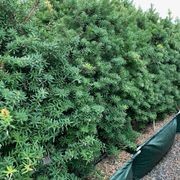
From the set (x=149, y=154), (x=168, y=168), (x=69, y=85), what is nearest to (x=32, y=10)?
(x=69, y=85)

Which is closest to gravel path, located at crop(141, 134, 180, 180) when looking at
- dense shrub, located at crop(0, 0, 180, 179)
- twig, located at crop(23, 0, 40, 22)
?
dense shrub, located at crop(0, 0, 180, 179)

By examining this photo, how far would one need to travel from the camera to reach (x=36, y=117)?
6.71 feet

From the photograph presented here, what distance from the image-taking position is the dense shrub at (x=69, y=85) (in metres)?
2.00

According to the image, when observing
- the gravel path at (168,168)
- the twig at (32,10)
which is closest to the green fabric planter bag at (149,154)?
the gravel path at (168,168)

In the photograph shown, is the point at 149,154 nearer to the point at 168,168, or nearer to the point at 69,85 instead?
the point at 168,168

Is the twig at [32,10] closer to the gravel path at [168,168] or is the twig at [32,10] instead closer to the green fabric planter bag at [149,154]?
the green fabric planter bag at [149,154]

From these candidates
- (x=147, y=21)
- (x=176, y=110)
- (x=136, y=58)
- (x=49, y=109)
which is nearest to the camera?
(x=49, y=109)

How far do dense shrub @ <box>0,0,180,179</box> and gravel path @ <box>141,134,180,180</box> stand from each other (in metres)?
Answer: 0.47

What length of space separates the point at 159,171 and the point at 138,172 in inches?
15.2

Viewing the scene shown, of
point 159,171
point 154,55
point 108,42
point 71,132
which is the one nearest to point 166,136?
point 159,171

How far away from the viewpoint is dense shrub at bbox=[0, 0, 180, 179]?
6.56 feet

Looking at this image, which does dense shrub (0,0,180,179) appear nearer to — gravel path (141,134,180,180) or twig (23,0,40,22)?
twig (23,0,40,22)

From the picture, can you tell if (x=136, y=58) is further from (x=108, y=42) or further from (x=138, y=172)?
(x=138, y=172)

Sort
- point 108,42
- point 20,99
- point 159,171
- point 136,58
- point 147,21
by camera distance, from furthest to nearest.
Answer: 1. point 147,21
2. point 159,171
3. point 136,58
4. point 108,42
5. point 20,99
